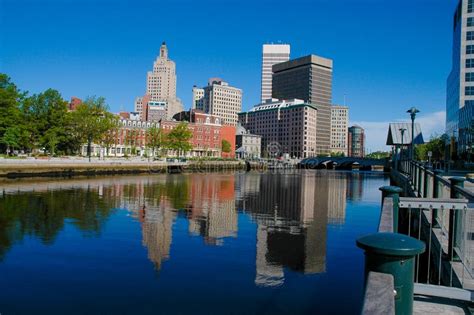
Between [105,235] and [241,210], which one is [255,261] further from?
[241,210]

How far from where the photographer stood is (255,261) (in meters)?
13.4

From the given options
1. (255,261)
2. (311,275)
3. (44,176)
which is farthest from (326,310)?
(44,176)

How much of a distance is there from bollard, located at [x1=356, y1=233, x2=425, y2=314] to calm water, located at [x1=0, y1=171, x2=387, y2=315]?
19.5 feet

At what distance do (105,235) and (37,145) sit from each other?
64162 mm

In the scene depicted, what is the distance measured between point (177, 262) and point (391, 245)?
1047cm

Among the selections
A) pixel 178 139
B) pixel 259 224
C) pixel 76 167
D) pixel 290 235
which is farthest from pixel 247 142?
pixel 290 235

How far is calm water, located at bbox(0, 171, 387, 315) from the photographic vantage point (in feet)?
32.1

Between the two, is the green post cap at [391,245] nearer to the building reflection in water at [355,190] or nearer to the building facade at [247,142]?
the building reflection in water at [355,190]

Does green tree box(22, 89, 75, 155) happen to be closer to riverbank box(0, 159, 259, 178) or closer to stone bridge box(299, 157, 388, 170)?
riverbank box(0, 159, 259, 178)

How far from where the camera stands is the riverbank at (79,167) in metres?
53.8

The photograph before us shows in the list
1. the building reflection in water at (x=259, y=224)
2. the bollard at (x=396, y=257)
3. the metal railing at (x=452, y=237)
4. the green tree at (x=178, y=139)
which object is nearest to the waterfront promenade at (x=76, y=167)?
the green tree at (x=178, y=139)

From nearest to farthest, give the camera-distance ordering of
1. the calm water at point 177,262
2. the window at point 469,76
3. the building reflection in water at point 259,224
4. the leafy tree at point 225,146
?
1. the calm water at point 177,262
2. the building reflection in water at point 259,224
3. the window at point 469,76
4. the leafy tree at point 225,146

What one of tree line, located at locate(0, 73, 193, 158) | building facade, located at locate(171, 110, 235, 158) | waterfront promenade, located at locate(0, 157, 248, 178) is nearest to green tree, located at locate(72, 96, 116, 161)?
tree line, located at locate(0, 73, 193, 158)

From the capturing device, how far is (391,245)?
3.59 metres
